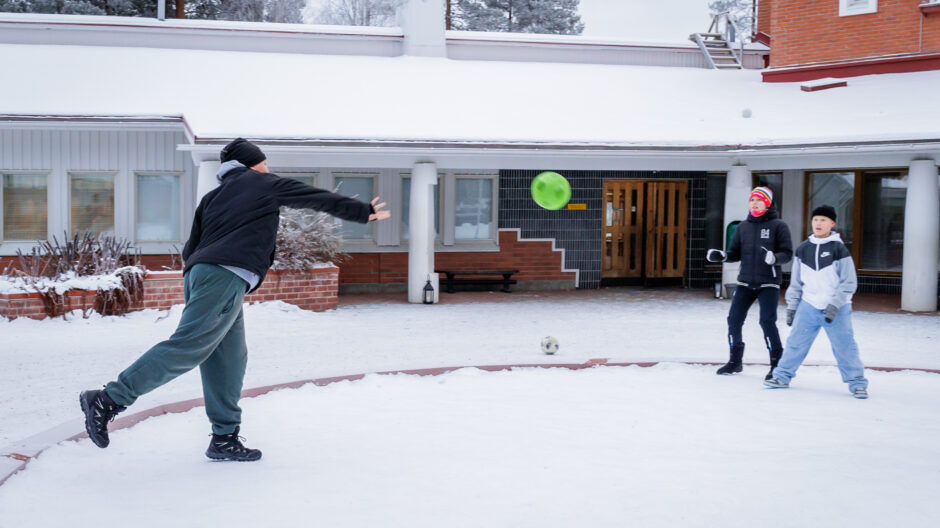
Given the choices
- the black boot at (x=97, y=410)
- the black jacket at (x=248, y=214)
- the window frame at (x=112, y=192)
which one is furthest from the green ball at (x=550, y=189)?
the black boot at (x=97, y=410)

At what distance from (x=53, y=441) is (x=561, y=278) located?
13350 mm

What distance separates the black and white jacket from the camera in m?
7.38

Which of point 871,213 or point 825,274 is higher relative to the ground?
point 871,213

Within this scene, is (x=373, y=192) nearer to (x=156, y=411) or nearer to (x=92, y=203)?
(x=92, y=203)

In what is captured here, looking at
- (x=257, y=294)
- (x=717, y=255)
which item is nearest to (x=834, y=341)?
(x=717, y=255)

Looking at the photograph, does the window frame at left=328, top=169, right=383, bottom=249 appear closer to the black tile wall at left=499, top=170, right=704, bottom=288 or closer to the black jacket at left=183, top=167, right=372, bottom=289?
the black tile wall at left=499, top=170, right=704, bottom=288

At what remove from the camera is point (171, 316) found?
39.4ft

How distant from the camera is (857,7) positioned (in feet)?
54.8

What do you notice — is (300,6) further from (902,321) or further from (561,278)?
(902,321)

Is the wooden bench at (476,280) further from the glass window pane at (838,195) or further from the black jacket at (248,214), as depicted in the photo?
the black jacket at (248,214)

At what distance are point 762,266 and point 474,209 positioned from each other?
1002 centimetres

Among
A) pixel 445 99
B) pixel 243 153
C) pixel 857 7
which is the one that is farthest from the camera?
pixel 857 7

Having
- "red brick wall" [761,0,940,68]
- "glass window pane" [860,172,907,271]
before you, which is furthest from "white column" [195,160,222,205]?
"glass window pane" [860,172,907,271]

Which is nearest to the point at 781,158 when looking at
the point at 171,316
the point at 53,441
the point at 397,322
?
the point at 397,322
